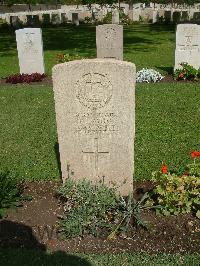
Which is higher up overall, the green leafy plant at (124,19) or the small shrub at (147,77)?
the green leafy plant at (124,19)

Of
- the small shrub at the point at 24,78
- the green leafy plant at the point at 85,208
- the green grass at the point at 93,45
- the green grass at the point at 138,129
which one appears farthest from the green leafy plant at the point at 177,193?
the green grass at the point at 93,45

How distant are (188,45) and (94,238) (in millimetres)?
9822

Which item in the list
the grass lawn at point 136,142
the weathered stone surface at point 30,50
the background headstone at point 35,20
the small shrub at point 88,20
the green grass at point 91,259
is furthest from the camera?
the small shrub at point 88,20

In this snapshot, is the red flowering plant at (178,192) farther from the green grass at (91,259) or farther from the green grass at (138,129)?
the green grass at (138,129)

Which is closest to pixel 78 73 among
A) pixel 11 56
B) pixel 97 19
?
pixel 11 56

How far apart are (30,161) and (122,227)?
113 inches

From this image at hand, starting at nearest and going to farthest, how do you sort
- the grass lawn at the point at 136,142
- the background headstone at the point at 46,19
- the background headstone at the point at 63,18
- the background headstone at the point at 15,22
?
the grass lawn at the point at 136,142, the background headstone at the point at 15,22, the background headstone at the point at 46,19, the background headstone at the point at 63,18

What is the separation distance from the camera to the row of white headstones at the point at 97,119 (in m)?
4.99

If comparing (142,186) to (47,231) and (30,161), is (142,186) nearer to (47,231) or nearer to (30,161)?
(47,231)

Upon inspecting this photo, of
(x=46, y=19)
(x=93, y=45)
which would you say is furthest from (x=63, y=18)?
(x=93, y=45)

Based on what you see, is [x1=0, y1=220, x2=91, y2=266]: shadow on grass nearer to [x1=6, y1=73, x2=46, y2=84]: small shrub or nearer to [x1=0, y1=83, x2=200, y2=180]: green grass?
[x1=0, y1=83, x2=200, y2=180]: green grass

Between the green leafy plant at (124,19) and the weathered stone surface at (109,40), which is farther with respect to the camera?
the green leafy plant at (124,19)

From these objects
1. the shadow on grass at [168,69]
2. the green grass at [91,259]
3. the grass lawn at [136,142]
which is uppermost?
the shadow on grass at [168,69]

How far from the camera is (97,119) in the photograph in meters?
5.30
